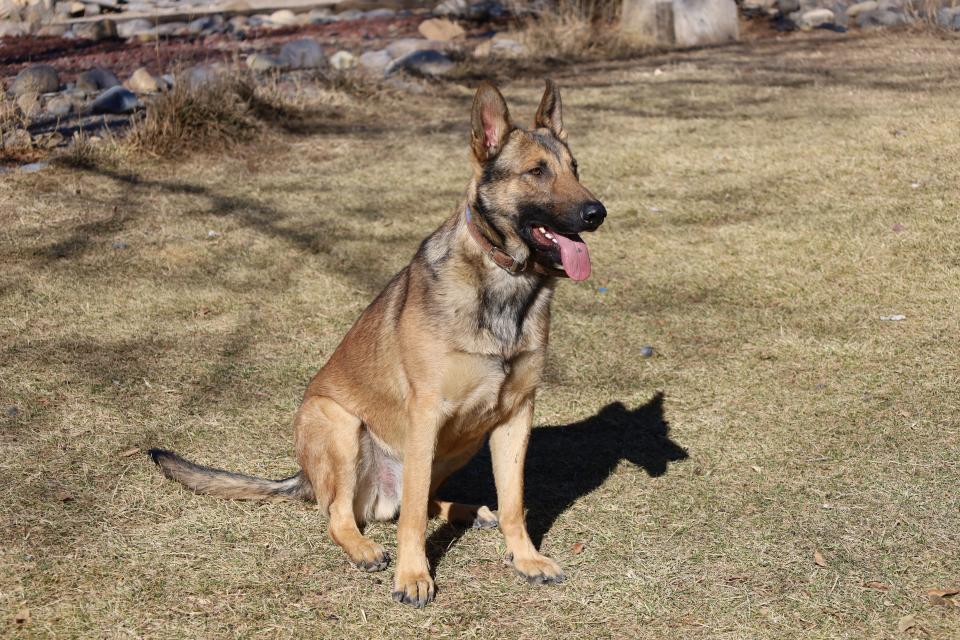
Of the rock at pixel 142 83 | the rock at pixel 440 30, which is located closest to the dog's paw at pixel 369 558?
the rock at pixel 142 83

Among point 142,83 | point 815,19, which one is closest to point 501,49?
point 142,83

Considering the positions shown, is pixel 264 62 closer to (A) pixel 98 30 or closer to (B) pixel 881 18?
(A) pixel 98 30

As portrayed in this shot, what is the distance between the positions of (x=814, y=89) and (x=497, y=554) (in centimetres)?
935

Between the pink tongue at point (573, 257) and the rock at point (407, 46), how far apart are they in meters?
12.6

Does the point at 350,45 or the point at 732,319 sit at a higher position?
the point at 350,45

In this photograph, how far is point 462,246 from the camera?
13.3 feet

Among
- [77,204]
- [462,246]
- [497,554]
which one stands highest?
[462,246]

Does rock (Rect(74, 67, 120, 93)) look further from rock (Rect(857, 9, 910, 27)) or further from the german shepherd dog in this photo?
rock (Rect(857, 9, 910, 27))

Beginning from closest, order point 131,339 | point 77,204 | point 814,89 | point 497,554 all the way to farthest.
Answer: point 497,554 < point 131,339 < point 77,204 < point 814,89

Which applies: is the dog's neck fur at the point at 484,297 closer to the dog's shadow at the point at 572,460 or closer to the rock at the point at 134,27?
the dog's shadow at the point at 572,460

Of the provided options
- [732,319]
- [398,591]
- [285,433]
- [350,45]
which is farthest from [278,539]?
[350,45]

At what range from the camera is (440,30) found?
1875cm

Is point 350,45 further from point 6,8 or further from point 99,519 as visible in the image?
point 99,519

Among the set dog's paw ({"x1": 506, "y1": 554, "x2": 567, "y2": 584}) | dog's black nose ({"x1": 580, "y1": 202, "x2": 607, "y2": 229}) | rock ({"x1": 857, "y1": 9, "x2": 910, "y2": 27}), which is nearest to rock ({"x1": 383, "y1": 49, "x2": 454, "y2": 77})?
rock ({"x1": 857, "y1": 9, "x2": 910, "y2": 27})
